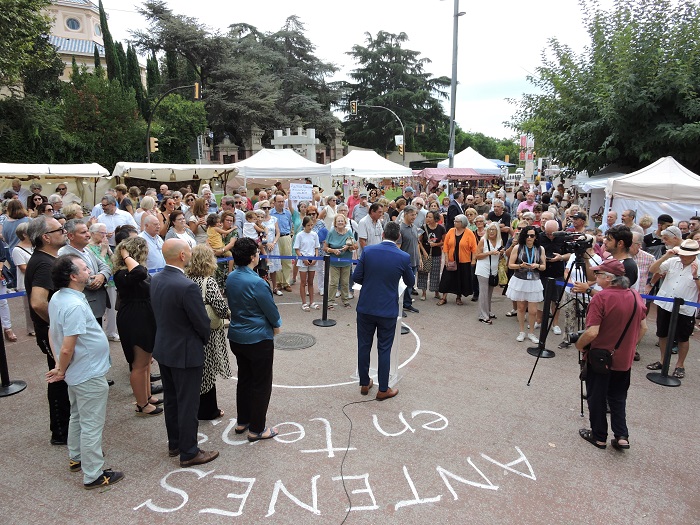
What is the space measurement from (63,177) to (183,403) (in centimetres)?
1679

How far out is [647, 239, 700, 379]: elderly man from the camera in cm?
618

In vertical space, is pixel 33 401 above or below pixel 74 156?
below

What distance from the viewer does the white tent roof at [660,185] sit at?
10539 mm

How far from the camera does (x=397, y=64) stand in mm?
63156

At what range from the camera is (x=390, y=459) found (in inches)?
172

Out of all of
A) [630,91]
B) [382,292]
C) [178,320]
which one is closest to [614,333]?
[382,292]

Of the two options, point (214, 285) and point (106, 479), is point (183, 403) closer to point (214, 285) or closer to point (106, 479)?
point (106, 479)

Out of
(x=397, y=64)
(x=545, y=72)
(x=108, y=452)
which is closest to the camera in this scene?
(x=108, y=452)

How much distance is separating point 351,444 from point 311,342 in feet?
9.54

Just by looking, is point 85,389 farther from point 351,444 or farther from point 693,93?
point 693,93

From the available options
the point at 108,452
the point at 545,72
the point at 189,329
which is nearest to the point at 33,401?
the point at 108,452

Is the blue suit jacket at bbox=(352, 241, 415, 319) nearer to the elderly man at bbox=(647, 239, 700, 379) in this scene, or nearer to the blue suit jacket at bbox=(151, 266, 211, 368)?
the blue suit jacket at bbox=(151, 266, 211, 368)

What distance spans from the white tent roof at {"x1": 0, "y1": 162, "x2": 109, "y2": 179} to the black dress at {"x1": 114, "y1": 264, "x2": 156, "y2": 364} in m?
14.2

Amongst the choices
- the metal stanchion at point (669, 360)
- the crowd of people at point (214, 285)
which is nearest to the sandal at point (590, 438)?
the crowd of people at point (214, 285)
